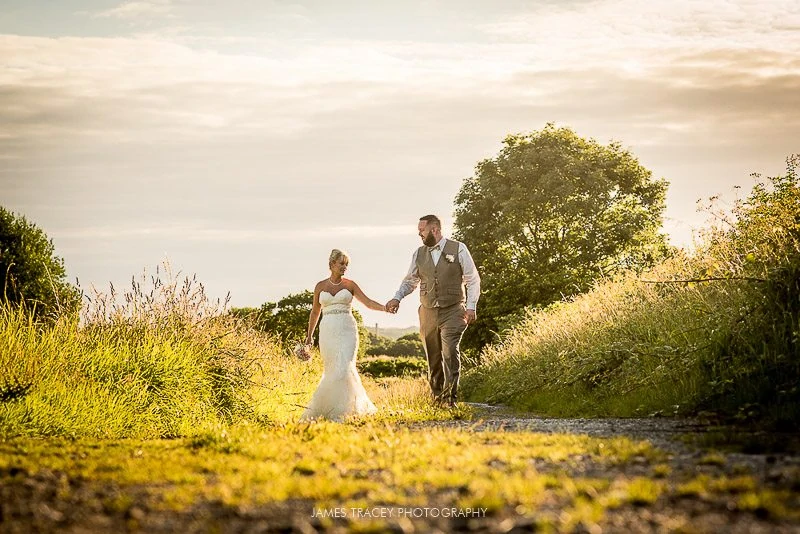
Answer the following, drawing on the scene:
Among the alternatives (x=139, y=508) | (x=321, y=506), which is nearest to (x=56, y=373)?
(x=139, y=508)

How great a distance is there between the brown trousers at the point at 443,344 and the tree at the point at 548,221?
19021 mm

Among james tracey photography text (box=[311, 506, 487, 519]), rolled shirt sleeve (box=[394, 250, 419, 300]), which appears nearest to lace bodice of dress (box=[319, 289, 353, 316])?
rolled shirt sleeve (box=[394, 250, 419, 300])

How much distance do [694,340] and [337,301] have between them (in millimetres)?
5323

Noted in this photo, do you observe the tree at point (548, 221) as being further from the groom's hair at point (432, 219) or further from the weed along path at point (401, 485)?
the weed along path at point (401, 485)

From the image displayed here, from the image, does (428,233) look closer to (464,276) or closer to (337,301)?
(464,276)

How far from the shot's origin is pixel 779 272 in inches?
407

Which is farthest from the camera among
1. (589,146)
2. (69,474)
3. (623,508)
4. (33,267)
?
(589,146)

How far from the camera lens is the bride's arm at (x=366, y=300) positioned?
12750 millimetres

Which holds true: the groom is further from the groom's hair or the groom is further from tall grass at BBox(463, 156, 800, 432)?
tall grass at BBox(463, 156, 800, 432)

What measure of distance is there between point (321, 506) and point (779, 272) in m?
7.43

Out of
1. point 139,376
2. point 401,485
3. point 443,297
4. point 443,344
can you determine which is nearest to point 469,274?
point 443,297

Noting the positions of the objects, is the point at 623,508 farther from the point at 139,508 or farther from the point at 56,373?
the point at 56,373

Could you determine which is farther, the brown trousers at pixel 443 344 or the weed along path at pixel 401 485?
the brown trousers at pixel 443 344

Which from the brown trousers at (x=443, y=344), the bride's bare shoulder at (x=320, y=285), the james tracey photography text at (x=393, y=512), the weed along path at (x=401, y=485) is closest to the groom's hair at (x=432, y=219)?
the brown trousers at (x=443, y=344)
